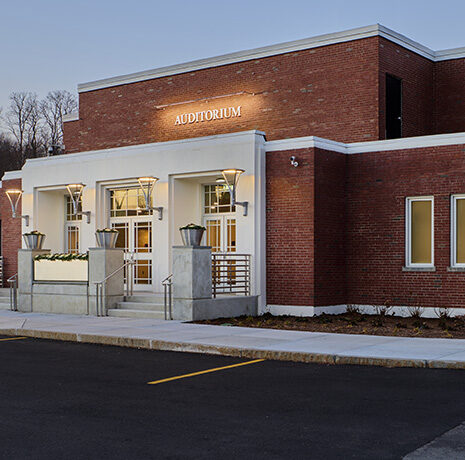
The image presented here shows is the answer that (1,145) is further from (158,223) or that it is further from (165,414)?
(165,414)

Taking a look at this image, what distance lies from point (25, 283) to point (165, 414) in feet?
47.2

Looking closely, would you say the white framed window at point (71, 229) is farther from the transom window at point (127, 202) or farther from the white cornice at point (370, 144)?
the white cornice at point (370, 144)

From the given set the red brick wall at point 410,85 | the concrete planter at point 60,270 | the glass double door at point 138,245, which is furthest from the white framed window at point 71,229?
the red brick wall at point 410,85

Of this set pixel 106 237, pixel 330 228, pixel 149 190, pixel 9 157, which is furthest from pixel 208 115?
pixel 9 157

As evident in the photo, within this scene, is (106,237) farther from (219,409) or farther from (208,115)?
(219,409)

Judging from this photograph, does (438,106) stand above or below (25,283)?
above

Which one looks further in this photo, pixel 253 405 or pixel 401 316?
pixel 401 316

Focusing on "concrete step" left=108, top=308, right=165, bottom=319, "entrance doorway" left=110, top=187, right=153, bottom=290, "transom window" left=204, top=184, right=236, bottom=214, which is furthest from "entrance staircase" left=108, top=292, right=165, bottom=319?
"transom window" left=204, top=184, right=236, bottom=214

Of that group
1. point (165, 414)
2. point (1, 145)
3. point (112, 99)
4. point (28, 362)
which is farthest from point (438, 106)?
point (1, 145)

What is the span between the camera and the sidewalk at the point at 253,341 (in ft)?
38.3

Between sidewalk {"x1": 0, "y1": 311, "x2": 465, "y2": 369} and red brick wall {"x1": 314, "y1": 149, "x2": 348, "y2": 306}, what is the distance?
4.03 m

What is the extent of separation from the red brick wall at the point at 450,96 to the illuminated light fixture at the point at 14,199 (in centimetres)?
1411

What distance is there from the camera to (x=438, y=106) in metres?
24.5

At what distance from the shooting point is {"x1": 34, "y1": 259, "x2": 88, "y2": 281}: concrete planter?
20.2 metres
